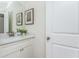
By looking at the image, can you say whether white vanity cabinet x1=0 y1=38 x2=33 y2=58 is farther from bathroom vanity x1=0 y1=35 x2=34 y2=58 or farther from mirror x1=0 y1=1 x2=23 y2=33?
mirror x1=0 y1=1 x2=23 y2=33

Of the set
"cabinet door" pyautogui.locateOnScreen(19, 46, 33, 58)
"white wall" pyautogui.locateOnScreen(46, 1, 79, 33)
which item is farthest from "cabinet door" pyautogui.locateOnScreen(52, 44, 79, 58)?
"cabinet door" pyautogui.locateOnScreen(19, 46, 33, 58)

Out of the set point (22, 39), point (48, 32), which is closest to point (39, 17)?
point (48, 32)

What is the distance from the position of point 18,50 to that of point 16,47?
0.08 meters

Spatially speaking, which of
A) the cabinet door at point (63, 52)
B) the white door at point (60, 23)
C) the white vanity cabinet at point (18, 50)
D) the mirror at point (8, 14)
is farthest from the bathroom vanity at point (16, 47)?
the cabinet door at point (63, 52)

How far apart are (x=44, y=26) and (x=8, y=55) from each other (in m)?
0.87

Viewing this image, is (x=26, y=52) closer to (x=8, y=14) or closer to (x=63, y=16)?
(x=8, y=14)

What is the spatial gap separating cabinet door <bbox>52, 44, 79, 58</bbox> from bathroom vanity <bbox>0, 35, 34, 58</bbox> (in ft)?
1.93

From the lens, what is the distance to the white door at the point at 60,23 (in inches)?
56.1

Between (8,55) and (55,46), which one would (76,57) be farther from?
(8,55)

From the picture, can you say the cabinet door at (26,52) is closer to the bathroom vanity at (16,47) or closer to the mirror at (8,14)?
the bathroom vanity at (16,47)

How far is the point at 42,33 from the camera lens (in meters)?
1.98

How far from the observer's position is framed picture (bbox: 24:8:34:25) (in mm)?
2203

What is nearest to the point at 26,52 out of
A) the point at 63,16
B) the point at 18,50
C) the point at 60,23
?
the point at 18,50

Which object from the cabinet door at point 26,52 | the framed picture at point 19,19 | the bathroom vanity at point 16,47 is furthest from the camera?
the framed picture at point 19,19
